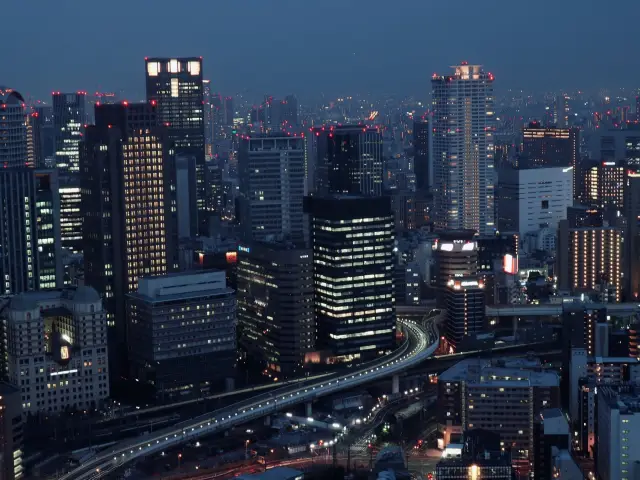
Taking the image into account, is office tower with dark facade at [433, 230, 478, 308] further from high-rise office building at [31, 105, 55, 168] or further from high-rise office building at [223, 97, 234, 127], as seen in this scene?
high-rise office building at [223, 97, 234, 127]

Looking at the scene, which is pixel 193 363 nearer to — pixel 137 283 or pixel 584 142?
pixel 137 283

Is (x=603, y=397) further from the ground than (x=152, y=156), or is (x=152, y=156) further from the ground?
(x=152, y=156)

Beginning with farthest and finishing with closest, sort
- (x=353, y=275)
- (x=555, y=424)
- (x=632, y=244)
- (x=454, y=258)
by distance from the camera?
(x=632, y=244)
(x=454, y=258)
(x=353, y=275)
(x=555, y=424)

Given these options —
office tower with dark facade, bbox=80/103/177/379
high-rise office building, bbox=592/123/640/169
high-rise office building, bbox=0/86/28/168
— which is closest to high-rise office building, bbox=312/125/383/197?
high-rise office building, bbox=0/86/28/168

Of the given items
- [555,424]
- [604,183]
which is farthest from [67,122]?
[555,424]

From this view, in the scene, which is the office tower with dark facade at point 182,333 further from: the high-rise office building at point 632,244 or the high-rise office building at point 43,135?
the high-rise office building at point 43,135

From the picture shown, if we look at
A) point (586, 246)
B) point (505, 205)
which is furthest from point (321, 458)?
point (505, 205)

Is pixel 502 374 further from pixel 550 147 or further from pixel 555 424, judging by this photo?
pixel 550 147
